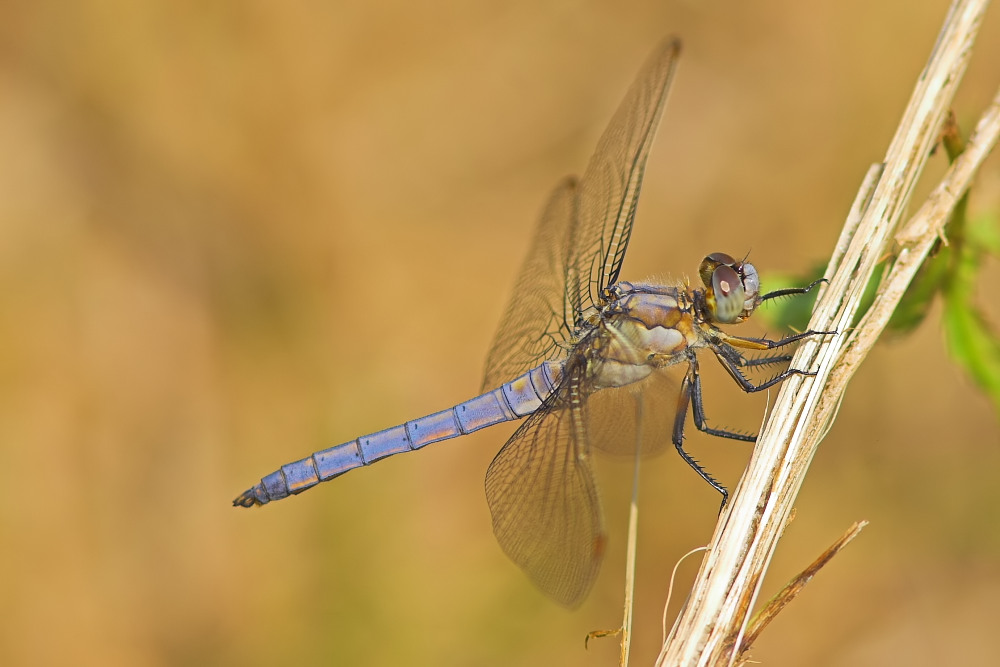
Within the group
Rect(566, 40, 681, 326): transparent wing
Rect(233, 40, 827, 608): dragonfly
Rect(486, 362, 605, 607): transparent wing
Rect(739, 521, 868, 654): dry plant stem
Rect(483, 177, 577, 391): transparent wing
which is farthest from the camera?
Rect(483, 177, 577, 391): transparent wing

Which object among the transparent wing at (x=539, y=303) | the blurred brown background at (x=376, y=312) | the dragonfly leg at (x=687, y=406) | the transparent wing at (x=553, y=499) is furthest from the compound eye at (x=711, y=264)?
the blurred brown background at (x=376, y=312)

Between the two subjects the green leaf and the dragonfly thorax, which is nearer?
the green leaf

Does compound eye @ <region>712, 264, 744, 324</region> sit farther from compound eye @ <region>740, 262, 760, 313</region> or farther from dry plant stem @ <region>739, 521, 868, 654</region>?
dry plant stem @ <region>739, 521, 868, 654</region>

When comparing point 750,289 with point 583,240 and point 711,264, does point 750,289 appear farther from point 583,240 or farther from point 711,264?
point 583,240

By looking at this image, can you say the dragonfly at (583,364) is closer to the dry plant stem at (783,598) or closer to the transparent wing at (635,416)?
the transparent wing at (635,416)

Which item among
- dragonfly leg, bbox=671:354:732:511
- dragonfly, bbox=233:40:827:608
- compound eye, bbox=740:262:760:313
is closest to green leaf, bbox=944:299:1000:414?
dragonfly, bbox=233:40:827:608

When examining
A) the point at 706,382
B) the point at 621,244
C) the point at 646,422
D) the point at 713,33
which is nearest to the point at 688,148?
the point at 713,33

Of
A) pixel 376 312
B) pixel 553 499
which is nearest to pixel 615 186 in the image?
pixel 553 499
